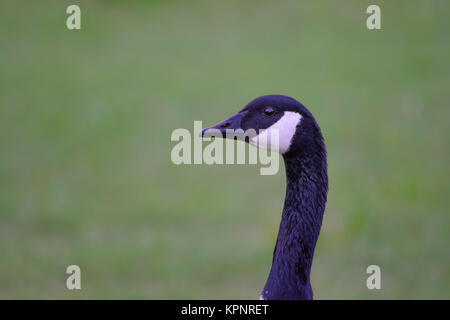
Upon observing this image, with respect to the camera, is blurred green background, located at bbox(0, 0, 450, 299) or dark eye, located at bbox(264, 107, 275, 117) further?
blurred green background, located at bbox(0, 0, 450, 299)

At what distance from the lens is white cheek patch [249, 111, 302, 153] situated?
11.1ft

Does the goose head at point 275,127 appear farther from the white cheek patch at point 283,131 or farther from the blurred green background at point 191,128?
the blurred green background at point 191,128

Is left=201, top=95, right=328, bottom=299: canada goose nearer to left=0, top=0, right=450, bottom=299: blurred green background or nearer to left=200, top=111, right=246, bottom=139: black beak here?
left=200, top=111, right=246, bottom=139: black beak

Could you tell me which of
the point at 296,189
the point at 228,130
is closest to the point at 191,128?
the point at 228,130

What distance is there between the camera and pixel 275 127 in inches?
135

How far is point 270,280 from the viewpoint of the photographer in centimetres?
340

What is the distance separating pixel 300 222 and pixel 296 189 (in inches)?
6.6

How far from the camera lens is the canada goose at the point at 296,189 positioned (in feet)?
11.1

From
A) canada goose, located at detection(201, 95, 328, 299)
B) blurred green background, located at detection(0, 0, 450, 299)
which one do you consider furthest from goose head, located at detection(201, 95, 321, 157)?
blurred green background, located at detection(0, 0, 450, 299)

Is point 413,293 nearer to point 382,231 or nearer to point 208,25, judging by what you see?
point 382,231

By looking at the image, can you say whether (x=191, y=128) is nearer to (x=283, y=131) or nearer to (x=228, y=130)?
(x=228, y=130)

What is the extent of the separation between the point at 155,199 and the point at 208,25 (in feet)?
17.5

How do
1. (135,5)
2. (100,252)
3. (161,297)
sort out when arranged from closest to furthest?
(161,297) → (100,252) → (135,5)
